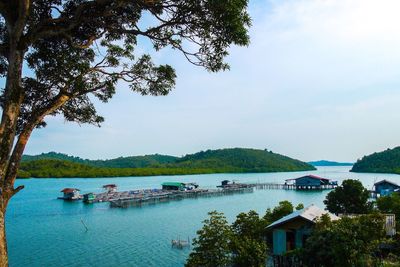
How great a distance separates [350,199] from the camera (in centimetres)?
3148

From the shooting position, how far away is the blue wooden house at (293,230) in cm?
1702

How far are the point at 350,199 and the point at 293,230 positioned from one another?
655 inches

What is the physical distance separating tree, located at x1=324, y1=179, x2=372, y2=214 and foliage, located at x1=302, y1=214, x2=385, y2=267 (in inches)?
778

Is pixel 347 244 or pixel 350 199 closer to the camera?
pixel 347 244

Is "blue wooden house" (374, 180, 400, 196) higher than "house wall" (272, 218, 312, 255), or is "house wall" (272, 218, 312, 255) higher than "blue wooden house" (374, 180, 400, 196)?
"blue wooden house" (374, 180, 400, 196)

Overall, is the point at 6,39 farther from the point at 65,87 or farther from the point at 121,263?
the point at 121,263

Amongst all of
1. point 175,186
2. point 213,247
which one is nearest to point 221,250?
point 213,247

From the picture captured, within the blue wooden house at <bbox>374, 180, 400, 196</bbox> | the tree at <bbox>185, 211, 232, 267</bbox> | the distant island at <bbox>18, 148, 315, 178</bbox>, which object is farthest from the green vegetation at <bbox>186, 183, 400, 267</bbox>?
the distant island at <bbox>18, 148, 315, 178</bbox>

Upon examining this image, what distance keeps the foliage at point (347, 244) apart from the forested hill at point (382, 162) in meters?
142

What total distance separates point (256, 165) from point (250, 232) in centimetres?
17255

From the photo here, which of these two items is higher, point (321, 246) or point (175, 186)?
point (321, 246)

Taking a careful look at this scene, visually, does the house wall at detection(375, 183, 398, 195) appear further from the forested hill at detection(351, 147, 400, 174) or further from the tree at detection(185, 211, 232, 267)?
the forested hill at detection(351, 147, 400, 174)

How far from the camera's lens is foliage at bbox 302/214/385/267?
36.0ft

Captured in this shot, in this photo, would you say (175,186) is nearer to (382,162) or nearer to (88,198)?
(88,198)
